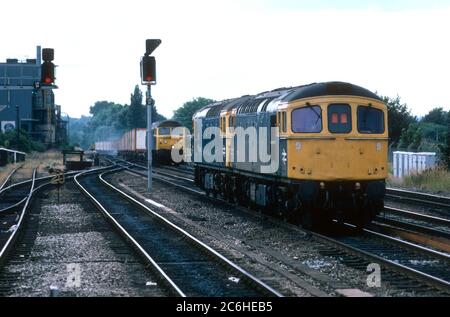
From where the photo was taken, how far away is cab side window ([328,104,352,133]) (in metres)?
16.7

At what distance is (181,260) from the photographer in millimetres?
13617

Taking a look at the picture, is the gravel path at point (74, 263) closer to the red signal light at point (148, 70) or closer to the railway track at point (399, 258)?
the railway track at point (399, 258)

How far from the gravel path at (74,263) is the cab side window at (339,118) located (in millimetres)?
5058

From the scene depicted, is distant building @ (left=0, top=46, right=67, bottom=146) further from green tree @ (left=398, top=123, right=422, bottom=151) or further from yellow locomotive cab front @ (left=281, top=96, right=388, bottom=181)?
yellow locomotive cab front @ (left=281, top=96, right=388, bottom=181)

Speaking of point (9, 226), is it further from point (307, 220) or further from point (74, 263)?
point (307, 220)

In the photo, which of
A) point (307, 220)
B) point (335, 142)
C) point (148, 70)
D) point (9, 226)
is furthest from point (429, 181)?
point (9, 226)

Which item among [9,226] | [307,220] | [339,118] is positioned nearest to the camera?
[339,118]

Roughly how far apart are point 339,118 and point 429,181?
14.3 m

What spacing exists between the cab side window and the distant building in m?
77.8

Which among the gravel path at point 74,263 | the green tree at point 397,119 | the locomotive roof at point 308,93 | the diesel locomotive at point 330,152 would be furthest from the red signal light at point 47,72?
the green tree at point 397,119

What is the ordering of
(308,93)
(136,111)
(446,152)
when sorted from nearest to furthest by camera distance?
(308,93) → (446,152) → (136,111)

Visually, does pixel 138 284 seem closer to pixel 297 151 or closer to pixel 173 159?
pixel 297 151

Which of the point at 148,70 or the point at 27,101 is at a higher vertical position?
the point at 27,101

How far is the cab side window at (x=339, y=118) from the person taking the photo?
1667 centimetres
